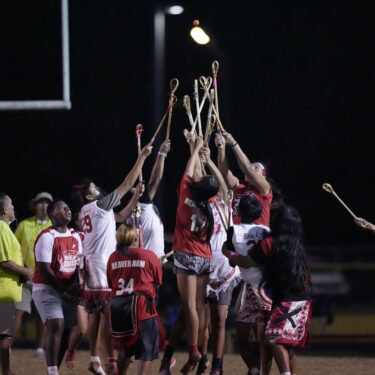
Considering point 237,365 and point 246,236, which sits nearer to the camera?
point 246,236

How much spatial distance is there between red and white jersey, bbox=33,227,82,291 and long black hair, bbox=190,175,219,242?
140 cm

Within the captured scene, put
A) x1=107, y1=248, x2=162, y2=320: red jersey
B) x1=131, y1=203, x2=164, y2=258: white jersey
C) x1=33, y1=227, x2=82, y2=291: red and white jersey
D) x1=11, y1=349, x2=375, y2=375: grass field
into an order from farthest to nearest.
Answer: x1=11, y1=349, x2=375, y2=375: grass field → x1=131, y1=203, x2=164, y2=258: white jersey → x1=33, y1=227, x2=82, y2=291: red and white jersey → x1=107, y1=248, x2=162, y2=320: red jersey

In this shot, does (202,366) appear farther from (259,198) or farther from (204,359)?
(259,198)

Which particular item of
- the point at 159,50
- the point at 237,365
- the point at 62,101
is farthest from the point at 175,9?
the point at 237,365

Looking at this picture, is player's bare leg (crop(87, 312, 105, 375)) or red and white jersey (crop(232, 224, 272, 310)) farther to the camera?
player's bare leg (crop(87, 312, 105, 375))

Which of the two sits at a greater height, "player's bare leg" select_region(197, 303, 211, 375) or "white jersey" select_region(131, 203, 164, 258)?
"white jersey" select_region(131, 203, 164, 258)

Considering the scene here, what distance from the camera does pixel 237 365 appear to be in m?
12.5

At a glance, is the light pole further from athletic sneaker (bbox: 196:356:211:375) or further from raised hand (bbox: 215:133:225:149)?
athletic sneaker (bbox: 196:356:211:375)

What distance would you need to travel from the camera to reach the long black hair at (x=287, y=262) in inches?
340

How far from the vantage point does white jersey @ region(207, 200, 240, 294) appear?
34.1 feet

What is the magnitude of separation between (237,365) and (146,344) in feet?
12.3

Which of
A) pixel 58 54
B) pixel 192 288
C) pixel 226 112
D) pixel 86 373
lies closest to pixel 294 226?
pixel 192 288

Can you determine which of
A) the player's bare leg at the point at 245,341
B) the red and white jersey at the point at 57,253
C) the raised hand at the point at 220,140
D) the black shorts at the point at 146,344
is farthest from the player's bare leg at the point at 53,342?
the raised hand at the point at 220,140

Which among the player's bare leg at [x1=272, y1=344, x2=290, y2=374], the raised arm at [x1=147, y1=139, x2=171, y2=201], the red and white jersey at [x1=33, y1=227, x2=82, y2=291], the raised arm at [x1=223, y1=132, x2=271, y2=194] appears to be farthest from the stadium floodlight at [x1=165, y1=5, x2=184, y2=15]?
the player's bare leg at [x1=272, y1=344, x2=290, y2=374]
